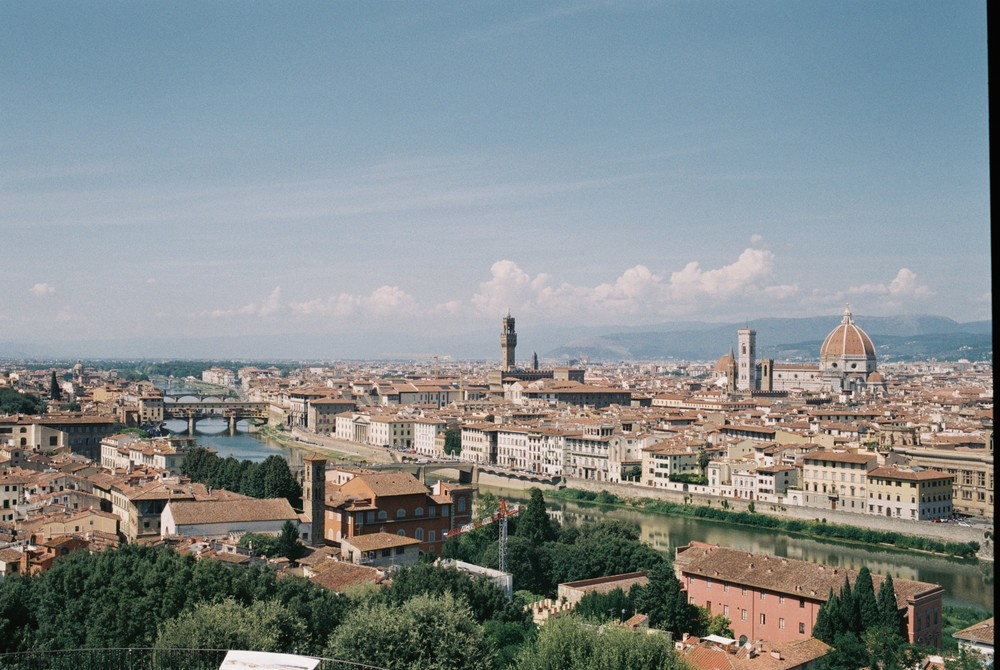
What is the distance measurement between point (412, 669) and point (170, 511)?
6486mm

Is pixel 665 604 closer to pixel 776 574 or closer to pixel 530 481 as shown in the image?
pixel 776 574

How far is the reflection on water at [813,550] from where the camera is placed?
13695 millimetres

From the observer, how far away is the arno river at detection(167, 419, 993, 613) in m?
13.7

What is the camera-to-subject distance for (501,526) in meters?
12.2

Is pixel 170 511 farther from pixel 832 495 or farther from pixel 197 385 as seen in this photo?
pixel 197 385

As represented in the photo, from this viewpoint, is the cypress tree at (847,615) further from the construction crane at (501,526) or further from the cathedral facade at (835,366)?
the cathedral facade at (835,366)

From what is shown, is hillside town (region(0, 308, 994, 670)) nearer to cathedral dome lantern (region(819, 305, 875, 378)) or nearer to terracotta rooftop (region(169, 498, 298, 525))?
terracotta rooftop (region(169, 498, 298, 525))

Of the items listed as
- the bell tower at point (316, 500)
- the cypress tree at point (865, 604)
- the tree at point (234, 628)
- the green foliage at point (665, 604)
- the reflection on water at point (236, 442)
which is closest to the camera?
the tree at point (234, 628)

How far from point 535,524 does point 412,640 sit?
627cm

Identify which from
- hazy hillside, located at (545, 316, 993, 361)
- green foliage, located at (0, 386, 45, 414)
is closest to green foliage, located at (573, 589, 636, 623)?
green foliage, located at (0, 386, 45, 414)

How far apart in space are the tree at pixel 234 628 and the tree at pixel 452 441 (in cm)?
2168

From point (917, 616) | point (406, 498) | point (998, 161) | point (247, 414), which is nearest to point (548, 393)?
point (247, 414)

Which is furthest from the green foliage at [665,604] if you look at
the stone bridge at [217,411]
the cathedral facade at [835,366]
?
the cathedral facade at [835,366]

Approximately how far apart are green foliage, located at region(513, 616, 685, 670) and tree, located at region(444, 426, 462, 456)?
22.1 m
